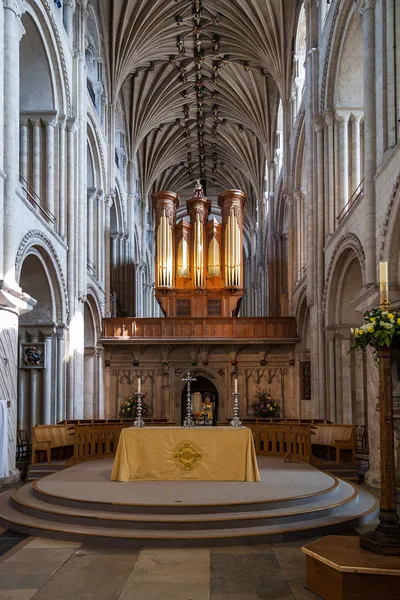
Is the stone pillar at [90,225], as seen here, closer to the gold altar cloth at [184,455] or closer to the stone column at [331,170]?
the stone column at [331,170]

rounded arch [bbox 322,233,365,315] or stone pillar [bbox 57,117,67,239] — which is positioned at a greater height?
stone pillar [bbox 57,117,67,239]

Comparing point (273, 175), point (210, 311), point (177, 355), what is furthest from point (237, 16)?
point (177, 355)

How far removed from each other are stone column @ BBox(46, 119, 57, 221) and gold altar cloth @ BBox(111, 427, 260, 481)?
8230mm

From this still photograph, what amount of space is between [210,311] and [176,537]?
1782cm

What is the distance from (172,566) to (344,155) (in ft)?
40.4

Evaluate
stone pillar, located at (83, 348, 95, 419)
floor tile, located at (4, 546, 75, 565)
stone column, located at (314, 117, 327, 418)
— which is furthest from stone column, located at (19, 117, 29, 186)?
floor tile, located at (4, 546, 75, 565)

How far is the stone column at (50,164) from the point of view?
15773mm

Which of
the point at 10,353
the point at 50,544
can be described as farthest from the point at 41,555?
the point at 10,353

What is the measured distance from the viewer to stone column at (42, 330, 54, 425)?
607 inches

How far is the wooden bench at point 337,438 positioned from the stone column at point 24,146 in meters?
9.14

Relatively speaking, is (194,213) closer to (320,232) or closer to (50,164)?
(320,232)

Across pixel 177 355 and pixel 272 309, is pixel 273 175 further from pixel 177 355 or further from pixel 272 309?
pixel 177 355

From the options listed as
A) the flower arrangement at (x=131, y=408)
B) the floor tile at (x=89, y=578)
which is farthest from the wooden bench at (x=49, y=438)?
the flower arrangement at (x=131, y=408)

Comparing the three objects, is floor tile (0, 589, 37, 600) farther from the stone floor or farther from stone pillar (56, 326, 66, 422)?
stone pillar (56, 326, 66, 422)
